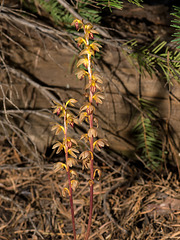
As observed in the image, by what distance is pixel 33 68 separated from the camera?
Result: 2201mm

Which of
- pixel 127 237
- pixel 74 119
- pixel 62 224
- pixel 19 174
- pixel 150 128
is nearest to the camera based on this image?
pixel 74 119

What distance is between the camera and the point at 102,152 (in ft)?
Result: 6.50

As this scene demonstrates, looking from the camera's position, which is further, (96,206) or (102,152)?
(102,152)

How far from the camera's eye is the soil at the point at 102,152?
169 centimetres

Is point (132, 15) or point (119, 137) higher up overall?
point (132, 15)

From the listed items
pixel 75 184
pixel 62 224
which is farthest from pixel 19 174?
pixel 75 184

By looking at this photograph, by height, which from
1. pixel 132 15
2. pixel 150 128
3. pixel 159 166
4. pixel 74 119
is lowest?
pixel 159 166

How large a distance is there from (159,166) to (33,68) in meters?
1.14

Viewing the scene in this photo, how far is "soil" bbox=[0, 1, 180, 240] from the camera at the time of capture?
169cm

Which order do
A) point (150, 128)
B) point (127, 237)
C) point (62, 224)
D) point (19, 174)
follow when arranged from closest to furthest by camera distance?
1. point (127, 237)
2. point (62, 224)
3. point (150, 128)
4. point (19, 174)

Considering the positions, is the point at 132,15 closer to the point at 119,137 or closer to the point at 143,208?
the point at 119,137

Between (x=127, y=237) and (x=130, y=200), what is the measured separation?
0.28 meters

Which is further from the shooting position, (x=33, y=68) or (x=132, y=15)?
(x=33, y=68)

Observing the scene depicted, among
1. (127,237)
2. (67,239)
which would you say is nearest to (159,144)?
(127,237)
